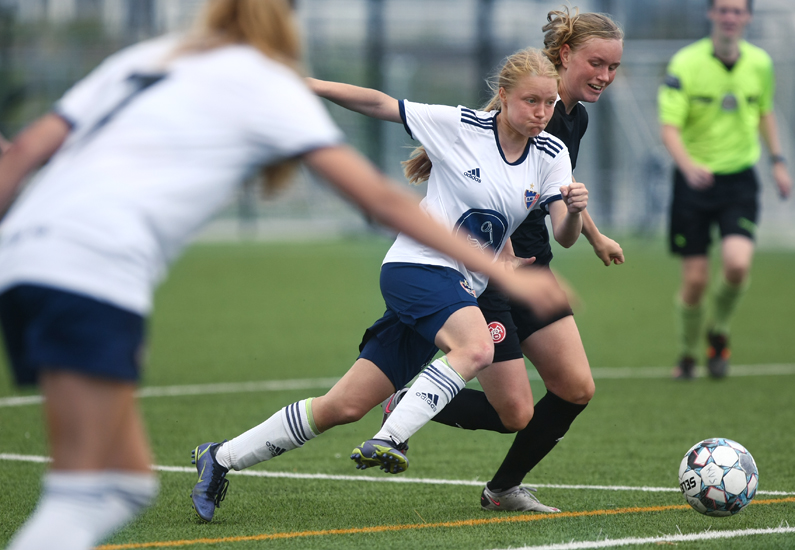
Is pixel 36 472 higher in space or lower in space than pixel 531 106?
lower

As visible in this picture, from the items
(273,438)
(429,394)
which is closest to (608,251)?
(429,394)

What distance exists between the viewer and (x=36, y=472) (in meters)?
5.10

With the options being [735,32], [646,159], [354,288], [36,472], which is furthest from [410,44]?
[36,472]

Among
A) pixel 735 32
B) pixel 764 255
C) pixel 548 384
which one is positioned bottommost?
pixel 764 255

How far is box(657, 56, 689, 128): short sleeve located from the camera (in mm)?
8125

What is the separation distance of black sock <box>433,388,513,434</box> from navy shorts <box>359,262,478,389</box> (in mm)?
332

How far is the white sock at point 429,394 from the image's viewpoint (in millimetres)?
3906

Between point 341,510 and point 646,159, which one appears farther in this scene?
point 646,159

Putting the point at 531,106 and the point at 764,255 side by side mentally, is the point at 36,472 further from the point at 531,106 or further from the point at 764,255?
the point at 764,255

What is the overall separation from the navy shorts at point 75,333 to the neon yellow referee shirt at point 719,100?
6493mm

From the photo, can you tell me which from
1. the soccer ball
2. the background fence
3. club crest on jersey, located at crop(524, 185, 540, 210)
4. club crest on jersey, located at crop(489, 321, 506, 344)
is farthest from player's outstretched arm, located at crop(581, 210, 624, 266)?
the background fence

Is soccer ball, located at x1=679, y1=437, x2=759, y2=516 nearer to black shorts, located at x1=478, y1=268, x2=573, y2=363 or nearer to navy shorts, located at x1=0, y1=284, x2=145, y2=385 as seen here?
black shorts, located at x1=478, y1=268, x2=573, y2=363

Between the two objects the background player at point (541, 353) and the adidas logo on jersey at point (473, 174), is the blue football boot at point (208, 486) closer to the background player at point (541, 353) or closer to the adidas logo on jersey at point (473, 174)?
the background player at point (541, 353)

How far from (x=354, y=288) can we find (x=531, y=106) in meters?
11.4
